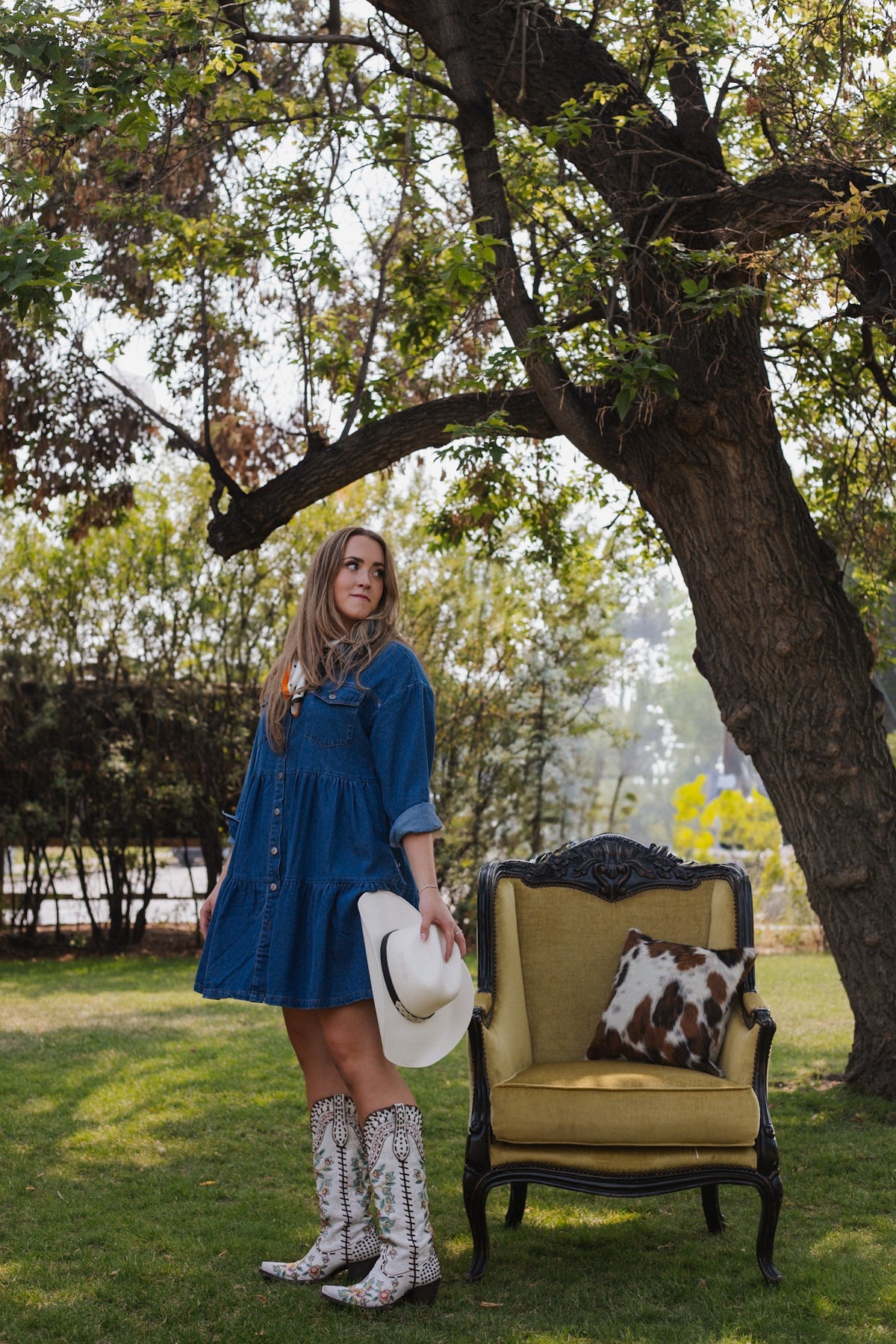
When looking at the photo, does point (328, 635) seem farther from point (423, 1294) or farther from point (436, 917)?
point (423, 1294)

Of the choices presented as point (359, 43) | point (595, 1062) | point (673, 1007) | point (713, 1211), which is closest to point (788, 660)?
point (673, 1007)

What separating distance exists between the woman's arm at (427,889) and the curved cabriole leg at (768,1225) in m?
0.96

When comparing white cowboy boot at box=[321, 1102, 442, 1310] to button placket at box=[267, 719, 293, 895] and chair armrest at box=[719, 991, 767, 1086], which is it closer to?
button placket at box=[267, 719, 293, 895]

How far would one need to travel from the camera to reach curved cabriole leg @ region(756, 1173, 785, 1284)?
280cm

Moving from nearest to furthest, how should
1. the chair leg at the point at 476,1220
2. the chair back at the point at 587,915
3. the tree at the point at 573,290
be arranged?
the chair leg at the point at 476,1220, the chair back at the point at 587,915, the tree at the point at 573,290

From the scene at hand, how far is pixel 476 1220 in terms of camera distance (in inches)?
112

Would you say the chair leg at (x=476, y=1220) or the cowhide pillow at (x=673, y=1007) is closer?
the chair leg at (x=476, y=1220)

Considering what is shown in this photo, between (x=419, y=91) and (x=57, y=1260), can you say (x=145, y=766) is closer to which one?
(x=419, y=91)

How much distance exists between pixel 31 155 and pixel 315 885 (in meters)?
3.27

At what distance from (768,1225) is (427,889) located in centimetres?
123

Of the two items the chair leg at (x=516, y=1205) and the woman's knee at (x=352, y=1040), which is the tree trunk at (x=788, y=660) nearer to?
the chair leg at (x=516, y=1205)

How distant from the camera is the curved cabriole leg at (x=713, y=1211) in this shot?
326cm

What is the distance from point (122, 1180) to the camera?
3.69m

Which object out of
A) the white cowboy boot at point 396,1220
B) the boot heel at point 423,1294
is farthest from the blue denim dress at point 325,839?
the boot heel at point 423,1294
